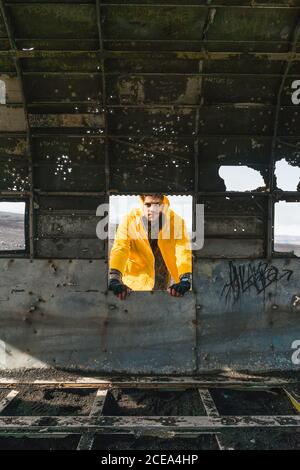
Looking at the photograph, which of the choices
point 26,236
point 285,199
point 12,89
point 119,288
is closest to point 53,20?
point 12,89

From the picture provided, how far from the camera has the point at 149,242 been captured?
7.33m

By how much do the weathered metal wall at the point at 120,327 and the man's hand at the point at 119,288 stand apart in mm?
164

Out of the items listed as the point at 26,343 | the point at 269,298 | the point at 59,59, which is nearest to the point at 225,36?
the point at 59,59

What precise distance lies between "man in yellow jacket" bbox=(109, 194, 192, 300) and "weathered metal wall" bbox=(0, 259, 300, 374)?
352mm

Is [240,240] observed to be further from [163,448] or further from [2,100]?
[2,100]

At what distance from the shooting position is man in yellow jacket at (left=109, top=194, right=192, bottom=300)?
7009mm

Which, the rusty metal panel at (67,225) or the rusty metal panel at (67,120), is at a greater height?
the rusty metal panel at (67,120)

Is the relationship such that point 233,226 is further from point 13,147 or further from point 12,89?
point 12,89

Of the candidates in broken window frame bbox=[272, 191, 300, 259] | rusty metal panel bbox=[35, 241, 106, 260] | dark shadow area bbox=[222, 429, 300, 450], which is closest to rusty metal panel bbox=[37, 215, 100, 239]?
rusty metal panel bbox=[35, 241, 106, 260]

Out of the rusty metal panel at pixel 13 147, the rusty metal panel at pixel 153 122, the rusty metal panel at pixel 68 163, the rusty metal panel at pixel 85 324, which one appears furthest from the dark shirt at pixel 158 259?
the rusty metal panel at pixel 13 147

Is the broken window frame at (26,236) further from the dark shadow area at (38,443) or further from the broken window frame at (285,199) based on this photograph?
the broken window frame at (285,199)

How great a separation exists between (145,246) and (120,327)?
141 centimetres

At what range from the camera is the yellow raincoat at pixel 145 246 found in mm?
7031

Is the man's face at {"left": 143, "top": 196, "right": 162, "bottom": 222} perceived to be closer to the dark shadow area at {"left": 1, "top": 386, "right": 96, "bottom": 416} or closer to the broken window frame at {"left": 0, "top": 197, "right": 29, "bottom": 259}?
the broken window frame at {"left": 0, "top": 197, "right": 29, "bottom": 259}
